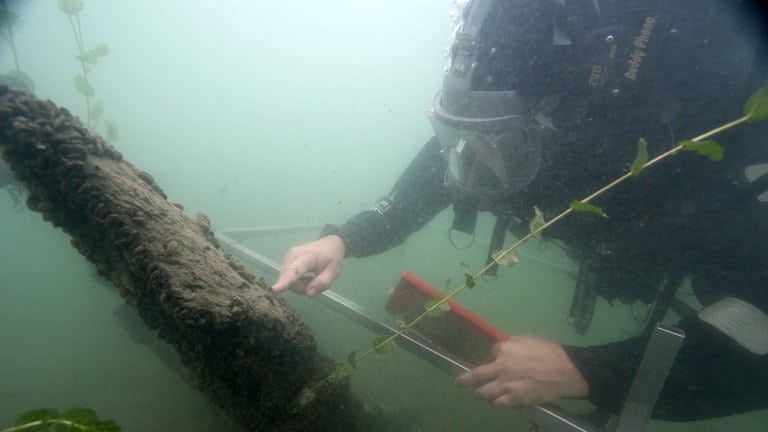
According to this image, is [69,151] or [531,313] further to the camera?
[531,313]

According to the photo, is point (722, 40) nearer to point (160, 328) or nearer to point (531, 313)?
point (160, 328)

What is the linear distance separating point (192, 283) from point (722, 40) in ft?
10.2

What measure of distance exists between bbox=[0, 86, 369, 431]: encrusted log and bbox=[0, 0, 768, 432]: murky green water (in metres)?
1.30

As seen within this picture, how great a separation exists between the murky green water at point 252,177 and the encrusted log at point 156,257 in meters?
1.30

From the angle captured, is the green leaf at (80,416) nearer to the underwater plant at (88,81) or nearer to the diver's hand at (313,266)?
the diver's hand at (313,266)

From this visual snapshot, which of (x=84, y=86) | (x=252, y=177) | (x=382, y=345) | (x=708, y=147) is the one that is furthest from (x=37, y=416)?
(x=252, y=177)

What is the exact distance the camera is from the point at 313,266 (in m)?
2.73

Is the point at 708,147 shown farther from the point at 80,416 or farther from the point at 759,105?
the point at 80,416

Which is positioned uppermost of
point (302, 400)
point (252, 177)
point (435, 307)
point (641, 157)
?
point (641, 157)

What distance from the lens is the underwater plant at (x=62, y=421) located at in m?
1.16

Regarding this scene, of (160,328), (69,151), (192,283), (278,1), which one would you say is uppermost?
(278,1)

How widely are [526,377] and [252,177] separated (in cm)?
3125

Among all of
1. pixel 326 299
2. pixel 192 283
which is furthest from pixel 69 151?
pixel 326 299

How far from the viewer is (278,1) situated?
5466 cm
